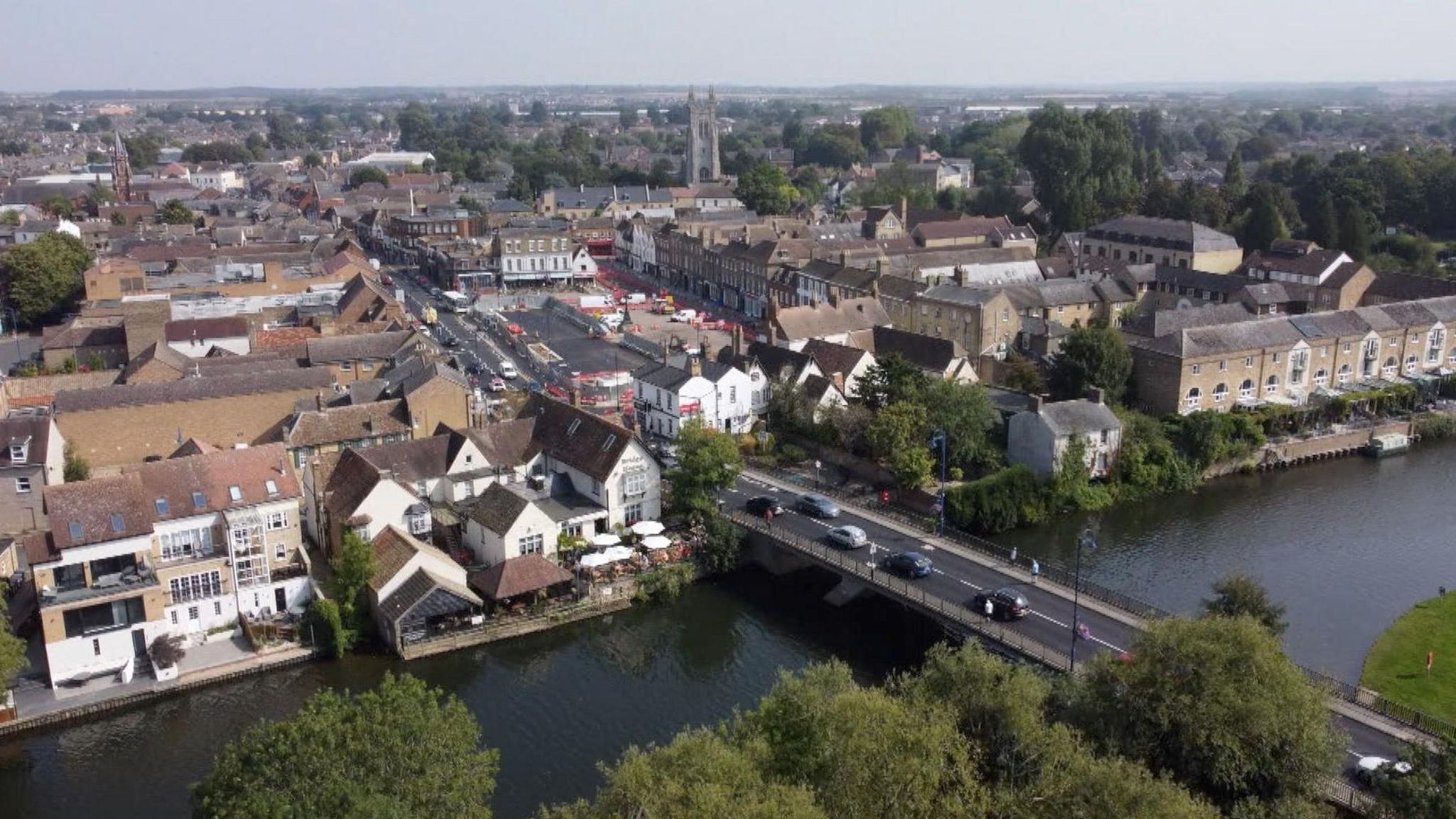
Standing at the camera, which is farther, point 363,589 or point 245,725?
point 363,589

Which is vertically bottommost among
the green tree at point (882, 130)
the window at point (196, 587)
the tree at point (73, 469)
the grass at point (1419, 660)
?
the grass at point (1419, 660)

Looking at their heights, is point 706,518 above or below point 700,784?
below

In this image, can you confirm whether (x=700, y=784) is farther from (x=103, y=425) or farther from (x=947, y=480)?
(x=103, y=425)

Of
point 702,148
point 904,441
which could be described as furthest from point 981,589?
point 702,148

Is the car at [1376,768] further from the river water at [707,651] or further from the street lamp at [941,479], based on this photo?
the street lamp at [941,479]

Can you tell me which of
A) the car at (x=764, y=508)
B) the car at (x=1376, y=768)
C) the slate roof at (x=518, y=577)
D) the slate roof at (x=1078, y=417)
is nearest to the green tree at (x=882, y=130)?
the slate roof at (x=1078, y=417)

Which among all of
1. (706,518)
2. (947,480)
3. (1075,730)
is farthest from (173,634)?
(947,480)

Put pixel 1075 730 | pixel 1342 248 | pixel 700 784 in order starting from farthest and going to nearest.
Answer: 1. pixel 1342 248
2. pixel 1075 730
3. pixel 700 784
